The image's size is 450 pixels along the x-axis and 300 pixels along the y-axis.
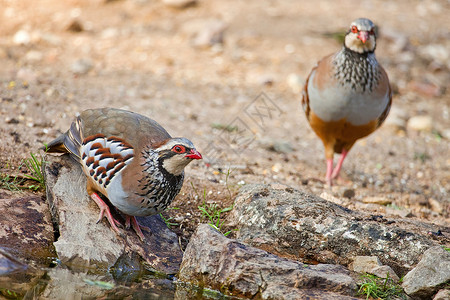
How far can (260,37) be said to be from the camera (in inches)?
386

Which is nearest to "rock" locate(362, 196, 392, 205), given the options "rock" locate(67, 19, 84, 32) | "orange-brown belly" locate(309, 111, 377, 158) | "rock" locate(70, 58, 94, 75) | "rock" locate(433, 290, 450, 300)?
"orange-brown belly" locate(309, 111, 377, 158)

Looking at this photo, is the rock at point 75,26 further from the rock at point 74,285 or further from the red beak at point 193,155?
the rock at point 74,285

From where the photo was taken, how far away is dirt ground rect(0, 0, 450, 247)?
555 centimetres

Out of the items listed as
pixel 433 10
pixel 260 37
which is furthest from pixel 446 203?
pixel 433 10

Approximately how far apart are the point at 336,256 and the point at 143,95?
444 cm

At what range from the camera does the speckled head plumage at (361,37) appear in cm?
532

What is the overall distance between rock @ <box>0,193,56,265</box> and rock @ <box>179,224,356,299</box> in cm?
95

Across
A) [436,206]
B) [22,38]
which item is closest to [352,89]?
[436,206]

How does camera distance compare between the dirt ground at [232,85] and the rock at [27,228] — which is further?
the dirt ground at [232,85]

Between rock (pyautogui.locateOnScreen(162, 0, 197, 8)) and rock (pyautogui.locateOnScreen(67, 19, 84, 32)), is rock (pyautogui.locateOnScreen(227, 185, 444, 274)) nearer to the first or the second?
rock (pyautogui.locateOnScreen(67, 19, 84, 32))

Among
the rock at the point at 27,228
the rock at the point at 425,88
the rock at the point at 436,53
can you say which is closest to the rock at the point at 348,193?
the rock at the point at 27,228

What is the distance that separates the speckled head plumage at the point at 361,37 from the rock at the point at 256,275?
2.61 meters

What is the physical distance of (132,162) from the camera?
11.9ft

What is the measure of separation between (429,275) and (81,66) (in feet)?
20.1
